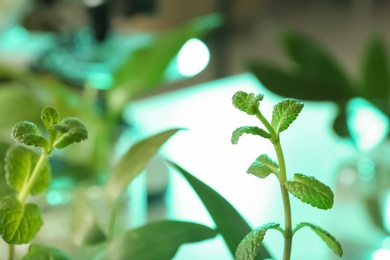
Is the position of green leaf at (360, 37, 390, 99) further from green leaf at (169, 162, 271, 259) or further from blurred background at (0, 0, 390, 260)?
green leaf at (169, 162, 271, 259)

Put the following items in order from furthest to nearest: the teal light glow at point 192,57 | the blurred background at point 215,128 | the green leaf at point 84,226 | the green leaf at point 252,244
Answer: the teal light glow at point 192,57, the blurred background at point 215,128, the green leaf at point 84,226, the green leaf at point 252,244

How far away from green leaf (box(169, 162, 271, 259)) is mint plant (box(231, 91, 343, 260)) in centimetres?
4

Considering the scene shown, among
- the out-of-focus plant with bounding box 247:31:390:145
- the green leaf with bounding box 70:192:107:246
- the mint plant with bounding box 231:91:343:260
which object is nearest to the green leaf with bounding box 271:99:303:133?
the mint plant with bounding box 231:91:343:260

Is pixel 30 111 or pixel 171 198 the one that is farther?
pixel 171 198

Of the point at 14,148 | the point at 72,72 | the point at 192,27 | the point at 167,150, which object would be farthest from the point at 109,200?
the point at 72,72

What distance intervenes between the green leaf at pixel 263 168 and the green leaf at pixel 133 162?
0.05 metres

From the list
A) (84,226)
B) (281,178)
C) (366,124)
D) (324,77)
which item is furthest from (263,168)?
(366,124)

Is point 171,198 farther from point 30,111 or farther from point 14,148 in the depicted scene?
point 14,148

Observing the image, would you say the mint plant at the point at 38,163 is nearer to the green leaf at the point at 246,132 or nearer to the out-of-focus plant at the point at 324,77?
the green leaf at the point at 246,132

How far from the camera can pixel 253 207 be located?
0.46 meters

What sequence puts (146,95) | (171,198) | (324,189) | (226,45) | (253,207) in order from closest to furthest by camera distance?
(324,189), (253,207), (171,198), (146,95), (226,45)

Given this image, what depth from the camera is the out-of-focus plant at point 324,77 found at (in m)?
0.48

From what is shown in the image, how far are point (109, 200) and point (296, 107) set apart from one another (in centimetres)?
13

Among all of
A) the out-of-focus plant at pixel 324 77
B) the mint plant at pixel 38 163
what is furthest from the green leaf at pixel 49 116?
the out-of-focus plant at pixel 324 77
